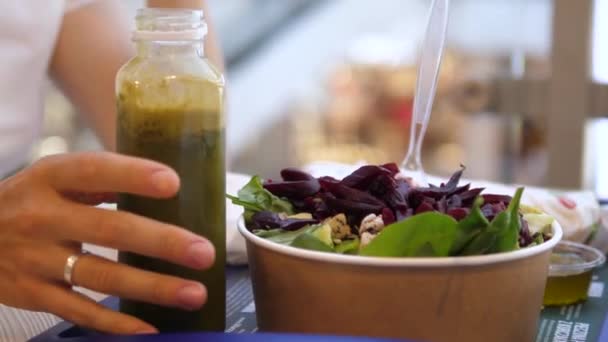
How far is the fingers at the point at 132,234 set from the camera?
397 millimetres

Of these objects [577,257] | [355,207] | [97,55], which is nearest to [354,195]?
[355,207]

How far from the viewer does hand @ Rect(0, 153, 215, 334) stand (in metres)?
0.40

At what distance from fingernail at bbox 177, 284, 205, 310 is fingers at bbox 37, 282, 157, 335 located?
32mm

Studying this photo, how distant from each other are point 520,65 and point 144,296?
1.26m

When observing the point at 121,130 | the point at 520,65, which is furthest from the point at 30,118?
the point at 520,65

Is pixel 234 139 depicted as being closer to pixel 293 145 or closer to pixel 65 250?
pixel 293 145

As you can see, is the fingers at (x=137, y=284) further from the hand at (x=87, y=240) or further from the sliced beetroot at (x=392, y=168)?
the sliced beetroot at (x=392, y=168)

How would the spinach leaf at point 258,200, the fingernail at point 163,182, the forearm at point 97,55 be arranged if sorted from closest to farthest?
the fingernail at point 163,182 < the spinach leaf at point 258,200 < the forearm at point 97,55

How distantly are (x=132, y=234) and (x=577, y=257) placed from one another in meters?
0.38

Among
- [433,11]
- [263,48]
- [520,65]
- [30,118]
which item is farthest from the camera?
[263,48]

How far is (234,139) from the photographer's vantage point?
2457 mm

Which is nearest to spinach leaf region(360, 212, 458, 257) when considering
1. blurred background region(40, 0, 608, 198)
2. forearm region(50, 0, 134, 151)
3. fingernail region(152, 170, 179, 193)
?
fingernail region(152, 170, 179, 193)

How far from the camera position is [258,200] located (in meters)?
0.50

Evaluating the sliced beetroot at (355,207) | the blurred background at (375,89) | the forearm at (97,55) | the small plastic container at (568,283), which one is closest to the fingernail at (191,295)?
the sliced beetroot at (355,207)
